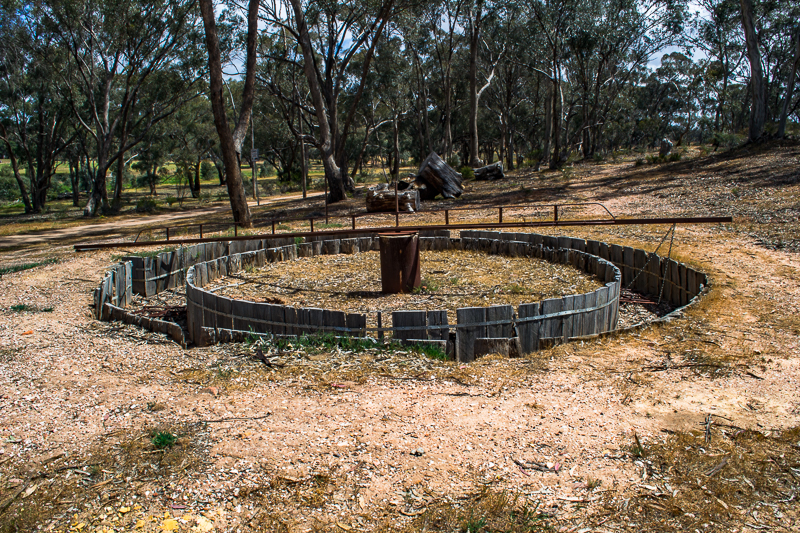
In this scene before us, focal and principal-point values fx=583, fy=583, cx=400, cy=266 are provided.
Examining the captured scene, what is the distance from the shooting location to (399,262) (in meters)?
9.61

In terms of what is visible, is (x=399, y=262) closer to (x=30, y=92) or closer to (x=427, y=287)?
(x=427, y=287)

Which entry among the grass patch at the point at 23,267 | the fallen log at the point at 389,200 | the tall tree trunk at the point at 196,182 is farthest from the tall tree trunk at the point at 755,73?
the tall tree trunk at the point at 196,182

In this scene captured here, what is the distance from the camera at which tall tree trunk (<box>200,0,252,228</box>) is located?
696 inches

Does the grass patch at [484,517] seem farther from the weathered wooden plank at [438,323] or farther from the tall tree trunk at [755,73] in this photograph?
the tall tree trunk at [755,73]

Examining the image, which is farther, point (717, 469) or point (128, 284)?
point (128, 284)

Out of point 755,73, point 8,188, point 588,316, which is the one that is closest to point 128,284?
point 588,316

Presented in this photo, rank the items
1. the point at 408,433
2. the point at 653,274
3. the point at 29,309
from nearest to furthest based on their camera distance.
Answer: the point at 408,433, the point at 29,309, the point at 653,274

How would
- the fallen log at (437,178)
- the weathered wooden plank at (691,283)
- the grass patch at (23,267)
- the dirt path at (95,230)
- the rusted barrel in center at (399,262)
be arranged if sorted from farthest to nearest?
the fallen log at (437,178)
the dirt path at (95,230)
the grass patch at (23,267)
the rusted barrel in center at (399,262)
the weathered wooden plank at (691,283)

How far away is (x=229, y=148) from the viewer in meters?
18.2

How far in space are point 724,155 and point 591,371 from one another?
1995 cm

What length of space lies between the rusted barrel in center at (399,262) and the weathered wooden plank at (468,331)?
3098mm

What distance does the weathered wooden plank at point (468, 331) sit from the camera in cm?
654

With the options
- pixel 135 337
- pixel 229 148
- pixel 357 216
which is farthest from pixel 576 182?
pixel 135 337

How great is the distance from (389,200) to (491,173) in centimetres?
886
